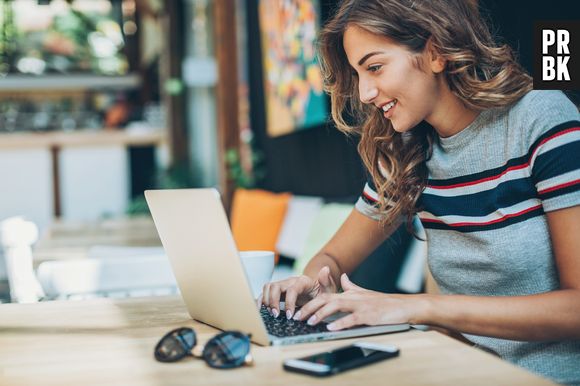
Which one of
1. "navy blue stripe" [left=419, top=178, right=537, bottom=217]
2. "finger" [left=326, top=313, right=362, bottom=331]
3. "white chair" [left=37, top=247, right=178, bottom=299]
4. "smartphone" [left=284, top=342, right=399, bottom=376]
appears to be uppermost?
"navy blue stripe" [left=419, top=178, right=537, bottom=217]

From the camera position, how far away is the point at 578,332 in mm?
1271

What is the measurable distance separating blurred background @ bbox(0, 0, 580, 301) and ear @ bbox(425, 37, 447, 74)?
45 centimetres

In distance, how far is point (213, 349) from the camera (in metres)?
1.05

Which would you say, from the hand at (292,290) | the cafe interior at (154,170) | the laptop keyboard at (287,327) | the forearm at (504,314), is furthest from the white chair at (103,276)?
the forearm at (504,314)

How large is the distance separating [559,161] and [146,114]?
832 cm

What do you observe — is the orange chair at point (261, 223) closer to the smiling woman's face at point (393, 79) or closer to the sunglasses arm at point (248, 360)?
the smiling woman's face at point (393, 79)

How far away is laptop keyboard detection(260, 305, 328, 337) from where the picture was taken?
1.21m

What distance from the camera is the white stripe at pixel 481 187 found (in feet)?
4.72

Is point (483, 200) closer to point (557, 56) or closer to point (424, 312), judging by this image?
point (424, 312)

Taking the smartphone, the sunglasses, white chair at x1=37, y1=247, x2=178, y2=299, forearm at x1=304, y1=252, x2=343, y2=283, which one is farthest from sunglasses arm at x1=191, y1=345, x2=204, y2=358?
white chair at x1=37, y1=247, x2=178, y2=299

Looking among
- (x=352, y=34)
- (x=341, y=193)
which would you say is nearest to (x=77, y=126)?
(x=341, y=193)

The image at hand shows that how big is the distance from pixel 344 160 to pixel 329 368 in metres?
2.97

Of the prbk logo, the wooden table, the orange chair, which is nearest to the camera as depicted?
the wooden table

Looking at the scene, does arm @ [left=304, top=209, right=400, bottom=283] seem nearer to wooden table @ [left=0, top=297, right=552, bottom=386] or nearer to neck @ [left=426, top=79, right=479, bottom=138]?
neck @ [left=426, top=79, right=479, bottom=138]
